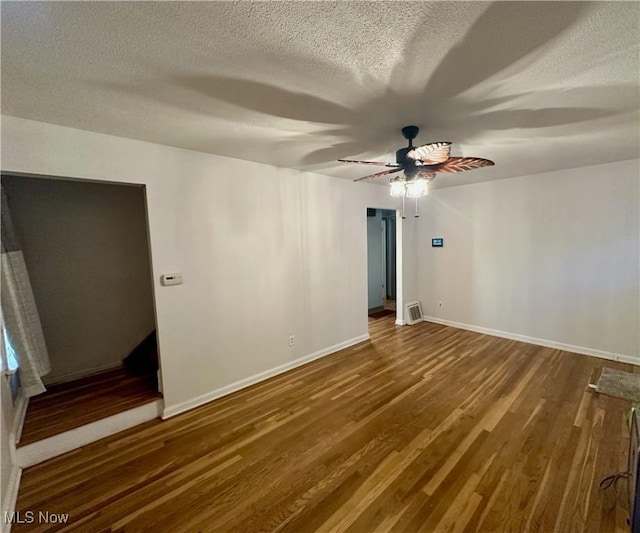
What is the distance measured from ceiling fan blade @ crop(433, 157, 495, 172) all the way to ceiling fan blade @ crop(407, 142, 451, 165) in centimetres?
9

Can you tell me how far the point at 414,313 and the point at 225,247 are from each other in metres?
3.89

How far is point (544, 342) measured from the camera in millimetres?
4168

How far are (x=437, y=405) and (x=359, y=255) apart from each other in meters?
2.32

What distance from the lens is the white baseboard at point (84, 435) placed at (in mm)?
2121

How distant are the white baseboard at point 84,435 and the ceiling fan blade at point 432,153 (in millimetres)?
3100

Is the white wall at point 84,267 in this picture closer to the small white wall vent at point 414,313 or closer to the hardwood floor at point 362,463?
the hardwood floor at point 362,463

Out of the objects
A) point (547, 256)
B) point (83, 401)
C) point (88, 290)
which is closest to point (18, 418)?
point (83, 401)

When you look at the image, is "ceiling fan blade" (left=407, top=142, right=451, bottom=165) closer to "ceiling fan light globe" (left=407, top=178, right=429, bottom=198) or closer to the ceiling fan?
the ceiling fan

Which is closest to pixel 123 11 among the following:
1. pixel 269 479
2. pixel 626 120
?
pixel 269 479

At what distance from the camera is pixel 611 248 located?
3594mm

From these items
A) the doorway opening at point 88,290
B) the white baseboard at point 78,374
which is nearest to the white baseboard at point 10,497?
the doorway opening at point 88,290

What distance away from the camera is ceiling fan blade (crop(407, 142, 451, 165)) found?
1789 mm

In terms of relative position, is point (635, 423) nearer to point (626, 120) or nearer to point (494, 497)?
point (494, 497)

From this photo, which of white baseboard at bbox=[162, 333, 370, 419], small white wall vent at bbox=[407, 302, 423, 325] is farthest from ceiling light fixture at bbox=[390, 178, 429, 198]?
small white wall vent at bbox=[407, 302, 423, 325]
